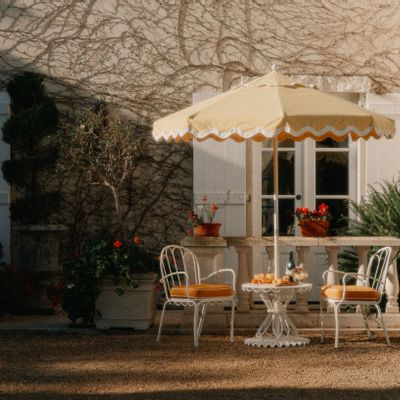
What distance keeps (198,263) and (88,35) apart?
290 centimetres

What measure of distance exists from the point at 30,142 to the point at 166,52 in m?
1.61

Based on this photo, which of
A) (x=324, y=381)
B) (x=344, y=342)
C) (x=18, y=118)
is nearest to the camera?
(x=324, y=381)

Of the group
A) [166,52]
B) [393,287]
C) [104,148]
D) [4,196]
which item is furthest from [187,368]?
[166,52]

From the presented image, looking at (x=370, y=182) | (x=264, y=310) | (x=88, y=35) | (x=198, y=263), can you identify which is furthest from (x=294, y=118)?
(x=88, y=35)

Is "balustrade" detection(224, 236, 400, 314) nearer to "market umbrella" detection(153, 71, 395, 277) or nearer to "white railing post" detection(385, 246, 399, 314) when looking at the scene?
"white railing post" detection(385, 246, 399, 314)

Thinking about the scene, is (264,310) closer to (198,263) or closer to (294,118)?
(198,263)

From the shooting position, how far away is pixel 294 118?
21.4 ft

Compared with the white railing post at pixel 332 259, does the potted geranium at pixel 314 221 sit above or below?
above

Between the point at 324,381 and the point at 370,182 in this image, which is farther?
the point at 370,182

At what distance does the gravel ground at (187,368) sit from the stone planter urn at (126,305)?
7.1 inches

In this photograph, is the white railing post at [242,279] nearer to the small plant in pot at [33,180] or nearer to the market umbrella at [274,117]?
the market umbrella at [274,117]

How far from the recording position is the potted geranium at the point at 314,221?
26.0ft

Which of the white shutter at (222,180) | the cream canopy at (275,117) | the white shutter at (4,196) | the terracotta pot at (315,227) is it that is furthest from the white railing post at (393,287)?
the white shutter at (4,196)

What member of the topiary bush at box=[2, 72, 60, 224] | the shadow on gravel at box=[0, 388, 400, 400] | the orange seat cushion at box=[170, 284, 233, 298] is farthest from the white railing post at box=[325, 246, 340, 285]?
the topiary bush at box=[2, 72, 60, 224]
